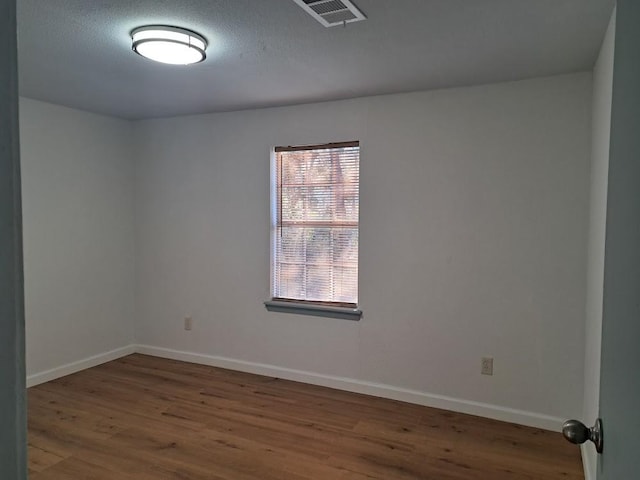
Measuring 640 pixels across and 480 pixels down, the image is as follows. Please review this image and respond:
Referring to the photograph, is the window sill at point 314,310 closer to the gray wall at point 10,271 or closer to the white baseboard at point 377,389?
the white baseboard at point 377,389

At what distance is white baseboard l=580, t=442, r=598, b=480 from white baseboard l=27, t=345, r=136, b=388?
3.97 m

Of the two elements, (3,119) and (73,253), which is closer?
(3,119)

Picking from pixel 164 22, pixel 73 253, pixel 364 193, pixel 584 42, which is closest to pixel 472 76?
pixel 584 42

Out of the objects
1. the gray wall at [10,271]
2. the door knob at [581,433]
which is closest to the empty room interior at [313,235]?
the door knob at [581,433]

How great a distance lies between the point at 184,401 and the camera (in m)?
3.52

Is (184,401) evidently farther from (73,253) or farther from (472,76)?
(472,76)

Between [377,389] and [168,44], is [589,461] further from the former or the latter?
[168,44]

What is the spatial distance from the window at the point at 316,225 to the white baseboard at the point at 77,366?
1.80 m

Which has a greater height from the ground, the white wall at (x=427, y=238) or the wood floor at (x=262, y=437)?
the white wall at (x=427, y=238)

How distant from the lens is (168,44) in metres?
2.30

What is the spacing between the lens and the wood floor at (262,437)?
8.46ft

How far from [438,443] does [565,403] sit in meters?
0.93

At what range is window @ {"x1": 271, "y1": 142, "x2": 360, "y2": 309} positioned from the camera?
3709 millimetres

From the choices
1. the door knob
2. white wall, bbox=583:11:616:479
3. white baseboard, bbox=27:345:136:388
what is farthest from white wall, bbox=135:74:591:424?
the door knob
